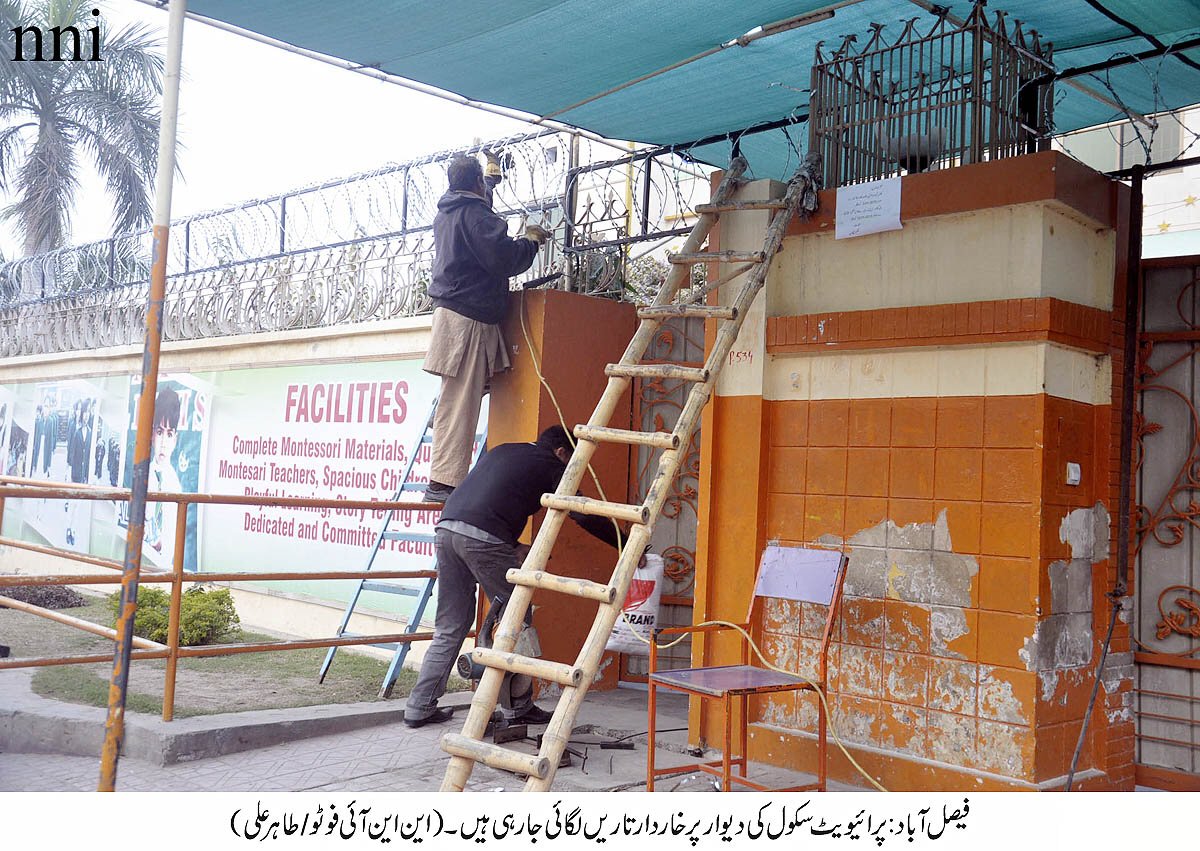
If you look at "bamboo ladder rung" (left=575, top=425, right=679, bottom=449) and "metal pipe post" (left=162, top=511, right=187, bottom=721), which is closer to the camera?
"bamboo ladder rung" (left=575, top=425, right=679, bottom=449)

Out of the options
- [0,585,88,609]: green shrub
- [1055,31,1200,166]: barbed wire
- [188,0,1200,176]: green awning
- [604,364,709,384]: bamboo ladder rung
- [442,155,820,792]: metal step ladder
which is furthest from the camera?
[0,585,88,609]: green shrub

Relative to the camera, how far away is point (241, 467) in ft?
34.6

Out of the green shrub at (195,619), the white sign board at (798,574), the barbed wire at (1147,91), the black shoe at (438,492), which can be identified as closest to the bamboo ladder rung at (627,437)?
the white sign board at (798,574)

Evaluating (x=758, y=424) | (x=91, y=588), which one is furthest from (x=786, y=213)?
(x=91, y=588)

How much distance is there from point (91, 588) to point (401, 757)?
31.3 feet

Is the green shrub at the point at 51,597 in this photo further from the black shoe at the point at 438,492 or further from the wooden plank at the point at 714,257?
the wooden plank at the point at 714,257

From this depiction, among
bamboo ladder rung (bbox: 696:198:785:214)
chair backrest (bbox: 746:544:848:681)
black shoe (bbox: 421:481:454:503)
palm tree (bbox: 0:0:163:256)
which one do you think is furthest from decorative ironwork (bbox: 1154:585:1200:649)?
palm tree (bbox: 0:0:163:256)

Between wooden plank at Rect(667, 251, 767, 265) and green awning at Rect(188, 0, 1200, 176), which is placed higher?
green awning at Rect(188, 0, 1200, 176)

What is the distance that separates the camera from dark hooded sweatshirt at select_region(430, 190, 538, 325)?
19.4ft

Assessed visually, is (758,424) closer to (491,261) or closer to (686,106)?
(491,261)

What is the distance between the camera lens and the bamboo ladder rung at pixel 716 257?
16.9 ft

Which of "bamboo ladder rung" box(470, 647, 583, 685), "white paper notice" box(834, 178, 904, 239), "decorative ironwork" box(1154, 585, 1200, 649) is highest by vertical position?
"white paper notice" box(834, 178, 904, 239)

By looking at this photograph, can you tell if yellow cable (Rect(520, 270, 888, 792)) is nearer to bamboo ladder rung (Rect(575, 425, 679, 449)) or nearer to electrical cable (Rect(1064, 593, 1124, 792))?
bamboo ladder rung (Rect(575, 425, 679, 449))

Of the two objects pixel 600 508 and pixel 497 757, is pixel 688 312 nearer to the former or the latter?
pixel 600 508
